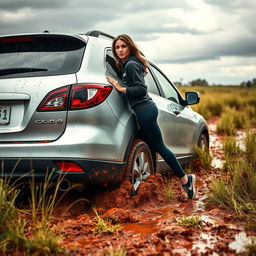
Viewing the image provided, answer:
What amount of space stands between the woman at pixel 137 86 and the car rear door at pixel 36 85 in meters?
0.50

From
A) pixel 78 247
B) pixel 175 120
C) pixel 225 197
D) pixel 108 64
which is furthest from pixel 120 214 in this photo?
pixel 175 120

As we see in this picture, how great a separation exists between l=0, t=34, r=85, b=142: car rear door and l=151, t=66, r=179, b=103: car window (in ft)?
6.17

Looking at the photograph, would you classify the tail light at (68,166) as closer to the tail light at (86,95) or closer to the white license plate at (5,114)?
the tail light at (86,95)

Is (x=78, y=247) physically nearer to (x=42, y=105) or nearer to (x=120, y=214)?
(x=120, y=214)

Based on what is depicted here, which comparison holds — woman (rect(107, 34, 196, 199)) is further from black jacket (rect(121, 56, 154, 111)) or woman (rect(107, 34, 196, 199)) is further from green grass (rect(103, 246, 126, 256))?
green grass (rect(103, 246, 126, 256))

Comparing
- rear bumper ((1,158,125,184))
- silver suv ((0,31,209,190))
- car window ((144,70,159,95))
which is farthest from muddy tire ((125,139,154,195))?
car window ((144,70,159,95))

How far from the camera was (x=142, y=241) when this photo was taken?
3.36 m

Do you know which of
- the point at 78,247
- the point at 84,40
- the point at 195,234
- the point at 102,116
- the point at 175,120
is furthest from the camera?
the point at 175,120

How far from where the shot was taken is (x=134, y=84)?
439cm

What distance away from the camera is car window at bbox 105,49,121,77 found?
4.44 metres

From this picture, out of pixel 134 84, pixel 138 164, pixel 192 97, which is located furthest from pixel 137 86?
pixel 192 97

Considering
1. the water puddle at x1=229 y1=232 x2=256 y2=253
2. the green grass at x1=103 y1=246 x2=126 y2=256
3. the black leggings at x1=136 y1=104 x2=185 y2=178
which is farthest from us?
the black leggings at x1=136 y1=104 x2=185 y2=178

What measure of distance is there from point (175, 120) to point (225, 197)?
1608 mm

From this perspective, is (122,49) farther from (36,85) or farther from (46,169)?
(46,169)
